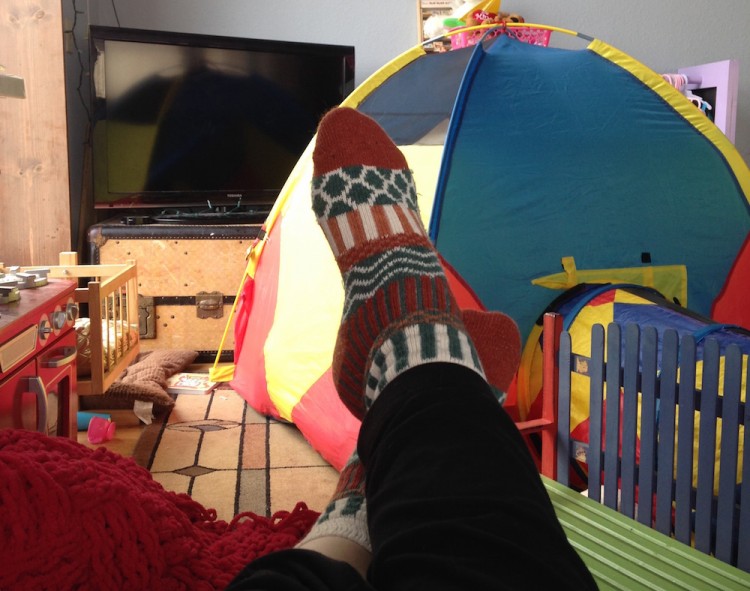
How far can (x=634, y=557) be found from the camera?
843 mm

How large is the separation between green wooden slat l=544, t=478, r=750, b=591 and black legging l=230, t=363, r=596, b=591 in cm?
34

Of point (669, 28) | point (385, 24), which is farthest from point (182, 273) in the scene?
point (669, 28)

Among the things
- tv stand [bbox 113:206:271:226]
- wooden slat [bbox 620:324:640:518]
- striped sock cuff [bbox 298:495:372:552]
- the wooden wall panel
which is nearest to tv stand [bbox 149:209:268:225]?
tv stand [bbox 113:206:271:226]

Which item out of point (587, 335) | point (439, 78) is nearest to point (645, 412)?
point (587, 335)

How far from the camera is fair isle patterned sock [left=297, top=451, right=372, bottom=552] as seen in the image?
2.04 feet

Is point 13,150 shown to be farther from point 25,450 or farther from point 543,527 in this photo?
point 543,527

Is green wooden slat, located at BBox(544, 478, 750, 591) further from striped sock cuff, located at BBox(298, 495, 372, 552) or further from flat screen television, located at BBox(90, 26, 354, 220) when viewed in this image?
flat screen television, located at BBox(90, 26, 354, 220)

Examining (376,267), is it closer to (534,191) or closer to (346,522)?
(346,522)

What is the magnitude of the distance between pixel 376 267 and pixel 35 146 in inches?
58.4

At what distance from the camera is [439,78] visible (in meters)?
1.58

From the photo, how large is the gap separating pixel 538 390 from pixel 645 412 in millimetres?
363

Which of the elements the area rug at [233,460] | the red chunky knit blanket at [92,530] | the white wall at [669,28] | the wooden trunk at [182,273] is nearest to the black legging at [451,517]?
the red chunky knit blanket at [92,530]

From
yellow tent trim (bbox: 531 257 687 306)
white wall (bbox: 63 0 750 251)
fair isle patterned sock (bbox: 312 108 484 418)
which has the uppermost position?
white wall (bbox: 63 0 750 251)

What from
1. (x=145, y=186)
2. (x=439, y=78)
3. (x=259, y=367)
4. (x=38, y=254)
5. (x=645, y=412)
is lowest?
(x=259, y=367)
